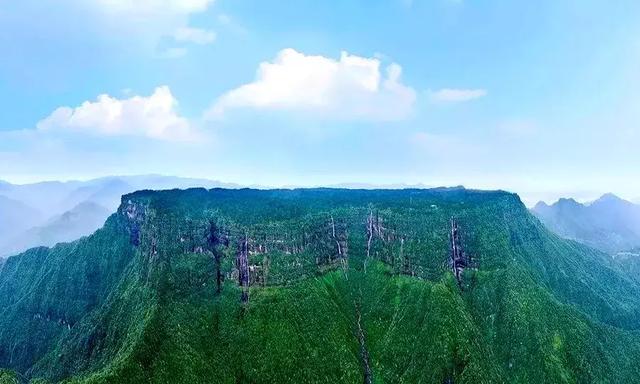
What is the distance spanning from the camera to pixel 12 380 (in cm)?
19025

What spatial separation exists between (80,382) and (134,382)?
753 inches

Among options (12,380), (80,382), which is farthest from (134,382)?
(12,380)

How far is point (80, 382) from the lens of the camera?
189 metres

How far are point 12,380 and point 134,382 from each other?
144ft

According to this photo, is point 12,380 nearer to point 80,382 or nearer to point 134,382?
point 80,382

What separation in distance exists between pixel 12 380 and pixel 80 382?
25.9m

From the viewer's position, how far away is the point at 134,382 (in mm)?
196875
